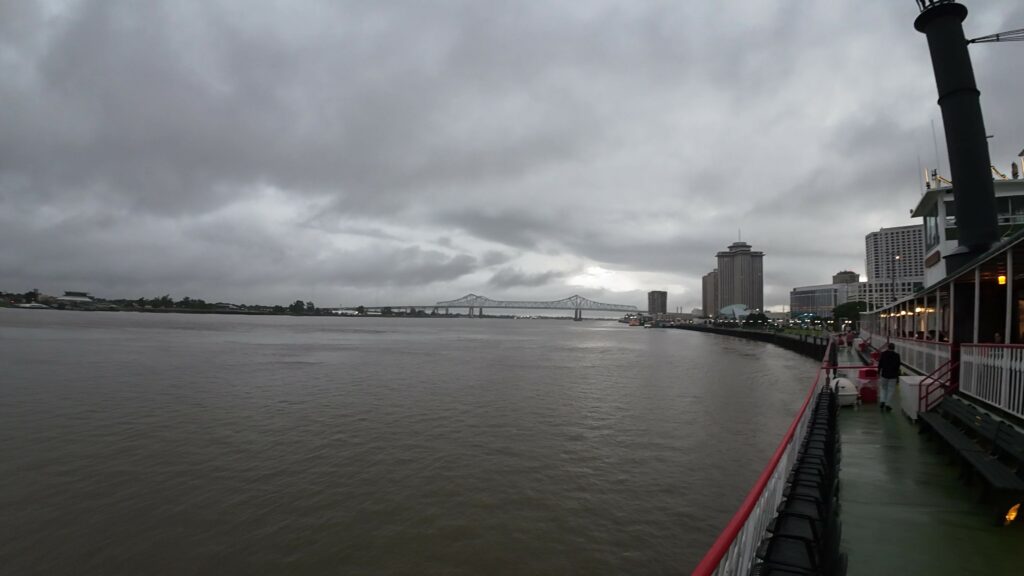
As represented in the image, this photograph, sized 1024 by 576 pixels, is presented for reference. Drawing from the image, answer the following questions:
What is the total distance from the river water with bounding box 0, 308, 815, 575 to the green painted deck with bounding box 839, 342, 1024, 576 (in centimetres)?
235

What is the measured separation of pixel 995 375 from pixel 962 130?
1074 centimetres

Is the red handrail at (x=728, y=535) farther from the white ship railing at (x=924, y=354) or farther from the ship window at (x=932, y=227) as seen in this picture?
the ship window at (x=932, y=227)

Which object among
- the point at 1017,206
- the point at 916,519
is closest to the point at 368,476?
the point at 916,519

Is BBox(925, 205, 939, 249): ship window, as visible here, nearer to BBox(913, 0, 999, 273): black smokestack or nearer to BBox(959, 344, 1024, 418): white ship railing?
BBox(913, 0, 999, 273): black smokestack

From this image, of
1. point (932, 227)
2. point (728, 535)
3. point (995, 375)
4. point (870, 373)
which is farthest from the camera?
point (932, 227)

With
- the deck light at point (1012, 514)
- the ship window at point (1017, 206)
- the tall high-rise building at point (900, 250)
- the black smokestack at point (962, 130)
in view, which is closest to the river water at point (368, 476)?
the deck light at point (1012, 514)

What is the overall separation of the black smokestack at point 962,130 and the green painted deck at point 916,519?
9.27 meters

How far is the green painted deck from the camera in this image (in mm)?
4367

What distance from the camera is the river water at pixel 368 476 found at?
711cm

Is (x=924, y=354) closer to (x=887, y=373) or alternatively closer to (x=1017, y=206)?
(x=887, y=373)

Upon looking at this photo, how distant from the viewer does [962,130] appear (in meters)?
14.0

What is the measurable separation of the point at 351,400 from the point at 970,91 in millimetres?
22045

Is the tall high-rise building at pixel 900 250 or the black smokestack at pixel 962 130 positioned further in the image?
the tall high-rise building at pixel 900 250

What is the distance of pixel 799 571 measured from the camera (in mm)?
3467
